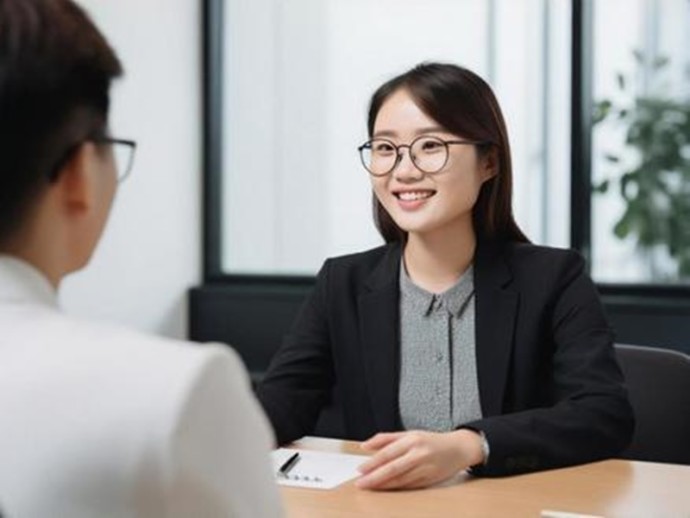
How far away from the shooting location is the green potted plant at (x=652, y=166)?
351 centimetres

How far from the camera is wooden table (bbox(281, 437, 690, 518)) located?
4.58 ft

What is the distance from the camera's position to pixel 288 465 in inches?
63.9

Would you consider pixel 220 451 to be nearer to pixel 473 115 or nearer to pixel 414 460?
pixel 414 460

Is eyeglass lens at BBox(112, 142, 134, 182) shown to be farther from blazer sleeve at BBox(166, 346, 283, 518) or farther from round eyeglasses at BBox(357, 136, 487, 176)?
round eyeglasses at BBox(357, 136, 487, 176)

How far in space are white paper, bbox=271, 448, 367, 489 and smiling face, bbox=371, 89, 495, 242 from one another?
0.46 m

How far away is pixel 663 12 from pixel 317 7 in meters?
1.27

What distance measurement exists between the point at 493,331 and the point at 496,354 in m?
0.04

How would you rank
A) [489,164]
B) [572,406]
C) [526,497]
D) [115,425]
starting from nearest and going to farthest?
[115,425], [526,497], [572,406], [489,164]

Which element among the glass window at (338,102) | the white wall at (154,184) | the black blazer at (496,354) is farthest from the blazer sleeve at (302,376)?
the glass window at (338,102)

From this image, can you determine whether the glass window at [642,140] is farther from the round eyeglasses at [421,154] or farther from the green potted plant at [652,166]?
the round eyeglasses at [421,154]

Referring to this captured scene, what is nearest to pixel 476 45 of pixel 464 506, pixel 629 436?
pixel 629 436

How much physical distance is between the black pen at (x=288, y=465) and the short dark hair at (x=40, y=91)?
866 mm

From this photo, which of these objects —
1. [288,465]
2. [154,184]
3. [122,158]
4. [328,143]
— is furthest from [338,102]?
[122,158]

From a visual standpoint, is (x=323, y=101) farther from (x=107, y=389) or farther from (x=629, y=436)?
(x=107, y=389)
